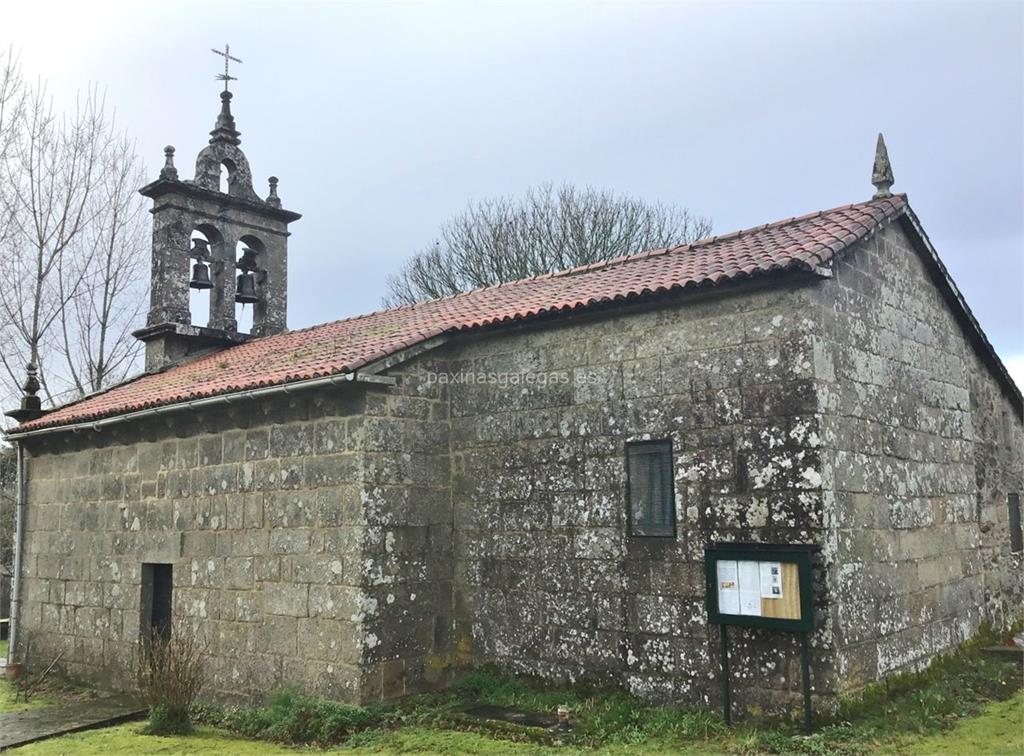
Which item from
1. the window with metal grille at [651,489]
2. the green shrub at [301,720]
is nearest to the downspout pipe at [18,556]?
the green shrub at [301,720]

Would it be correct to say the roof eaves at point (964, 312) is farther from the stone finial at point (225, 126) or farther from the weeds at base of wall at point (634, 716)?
the stone finial at point (225, 126)

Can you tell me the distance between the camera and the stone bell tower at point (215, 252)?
1277cm

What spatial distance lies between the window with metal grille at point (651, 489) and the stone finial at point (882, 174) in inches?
128

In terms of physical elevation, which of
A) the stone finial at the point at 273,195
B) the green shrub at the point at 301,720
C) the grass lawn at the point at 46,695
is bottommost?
the grass lawn at the point at 46,695

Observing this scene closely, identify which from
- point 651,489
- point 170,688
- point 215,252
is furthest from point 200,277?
point 651,489

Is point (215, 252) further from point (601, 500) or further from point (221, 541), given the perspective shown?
point (601, 500)

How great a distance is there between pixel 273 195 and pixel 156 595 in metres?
6.71

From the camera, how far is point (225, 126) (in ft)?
Answer: 44.8

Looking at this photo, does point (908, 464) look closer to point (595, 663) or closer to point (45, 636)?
point (595, 663)

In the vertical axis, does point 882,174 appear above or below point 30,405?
above

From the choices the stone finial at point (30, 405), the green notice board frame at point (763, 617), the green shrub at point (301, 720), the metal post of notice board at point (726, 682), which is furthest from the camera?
the stone finial at point (30, 405)

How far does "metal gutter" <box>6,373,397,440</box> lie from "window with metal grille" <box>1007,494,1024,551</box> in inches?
294

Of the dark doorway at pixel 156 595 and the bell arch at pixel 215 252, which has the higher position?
the bell arch at pixel 215 252

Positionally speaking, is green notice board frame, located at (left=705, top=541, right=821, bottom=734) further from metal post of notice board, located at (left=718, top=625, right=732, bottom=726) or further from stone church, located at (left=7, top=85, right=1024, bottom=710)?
stone church, located at (left=7, top=85, right=1024, bottom=710)
